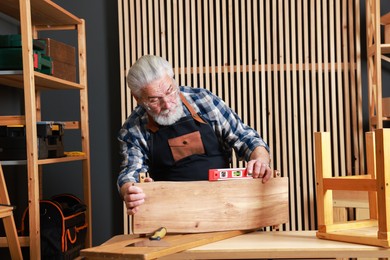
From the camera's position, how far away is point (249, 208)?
256cm

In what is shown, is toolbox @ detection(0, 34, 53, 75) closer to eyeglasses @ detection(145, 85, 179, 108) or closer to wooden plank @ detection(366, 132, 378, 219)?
eyeglasses @ detection(145, 85, 179, 108)

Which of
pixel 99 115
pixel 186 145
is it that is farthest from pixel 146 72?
pixel 99 115

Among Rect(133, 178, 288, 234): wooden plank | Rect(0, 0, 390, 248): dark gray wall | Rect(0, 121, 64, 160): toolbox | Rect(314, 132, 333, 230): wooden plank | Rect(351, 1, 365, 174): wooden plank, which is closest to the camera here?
Rect(314, 132, 333, 230): wooden plank

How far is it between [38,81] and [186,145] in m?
1.57

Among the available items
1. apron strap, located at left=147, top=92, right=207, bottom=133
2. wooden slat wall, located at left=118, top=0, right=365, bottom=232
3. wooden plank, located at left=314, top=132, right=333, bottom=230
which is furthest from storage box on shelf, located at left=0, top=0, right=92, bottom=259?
wooden plank, located at left=314, top=132, right=333, bottom=230

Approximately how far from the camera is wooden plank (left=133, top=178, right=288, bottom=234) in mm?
2447

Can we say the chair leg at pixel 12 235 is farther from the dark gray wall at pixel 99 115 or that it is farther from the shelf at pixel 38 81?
the dark gray wall at pixel 99 115

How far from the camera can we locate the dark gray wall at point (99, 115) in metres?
5.39

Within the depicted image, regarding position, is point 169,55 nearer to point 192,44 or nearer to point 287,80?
point 192,44

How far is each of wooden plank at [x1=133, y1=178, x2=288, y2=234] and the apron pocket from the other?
80cm

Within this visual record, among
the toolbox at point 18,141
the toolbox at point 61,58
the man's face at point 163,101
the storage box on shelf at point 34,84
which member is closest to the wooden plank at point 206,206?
the man's face at point 163,101

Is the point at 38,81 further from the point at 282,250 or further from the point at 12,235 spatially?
the point at 282,250

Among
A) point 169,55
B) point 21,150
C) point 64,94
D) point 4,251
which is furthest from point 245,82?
point 4,251

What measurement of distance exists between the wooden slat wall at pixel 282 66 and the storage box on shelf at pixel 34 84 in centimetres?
46
